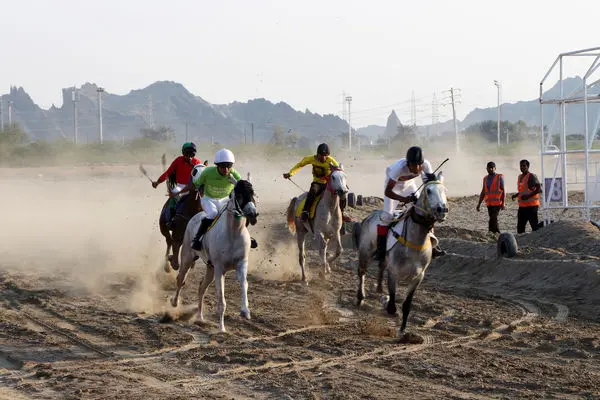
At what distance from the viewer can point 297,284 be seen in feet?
61.2

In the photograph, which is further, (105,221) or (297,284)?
(105,221)

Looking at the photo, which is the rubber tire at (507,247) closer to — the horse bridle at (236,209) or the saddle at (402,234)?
the saddle at (402,234)

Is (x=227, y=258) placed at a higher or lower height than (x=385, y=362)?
higher

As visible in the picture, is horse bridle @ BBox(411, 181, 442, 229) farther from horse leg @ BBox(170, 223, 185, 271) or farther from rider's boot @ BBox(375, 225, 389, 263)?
horse leg @ BBox(170, 223, 185, 271)

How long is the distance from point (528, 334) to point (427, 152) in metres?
78.7

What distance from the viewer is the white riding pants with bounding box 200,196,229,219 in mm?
14031

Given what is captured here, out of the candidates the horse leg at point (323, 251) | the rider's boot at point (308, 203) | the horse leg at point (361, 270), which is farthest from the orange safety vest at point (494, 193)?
the horse leg at point (361, 270)

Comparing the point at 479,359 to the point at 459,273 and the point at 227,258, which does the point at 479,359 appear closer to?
the point at 227,258

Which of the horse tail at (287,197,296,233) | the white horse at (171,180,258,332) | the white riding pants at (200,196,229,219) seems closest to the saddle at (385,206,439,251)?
the white horse at (171,180,258,332)

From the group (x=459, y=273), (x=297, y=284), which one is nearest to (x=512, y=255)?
(x=459, y=273)

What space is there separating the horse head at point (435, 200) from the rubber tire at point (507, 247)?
7981 millimetres

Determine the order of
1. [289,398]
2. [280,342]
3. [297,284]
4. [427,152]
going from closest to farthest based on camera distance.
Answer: [289,398] → [280,342] → [297,284] → [427,152]

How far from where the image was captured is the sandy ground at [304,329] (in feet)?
32.4

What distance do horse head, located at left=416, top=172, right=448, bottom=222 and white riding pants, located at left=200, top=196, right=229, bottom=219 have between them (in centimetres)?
318
